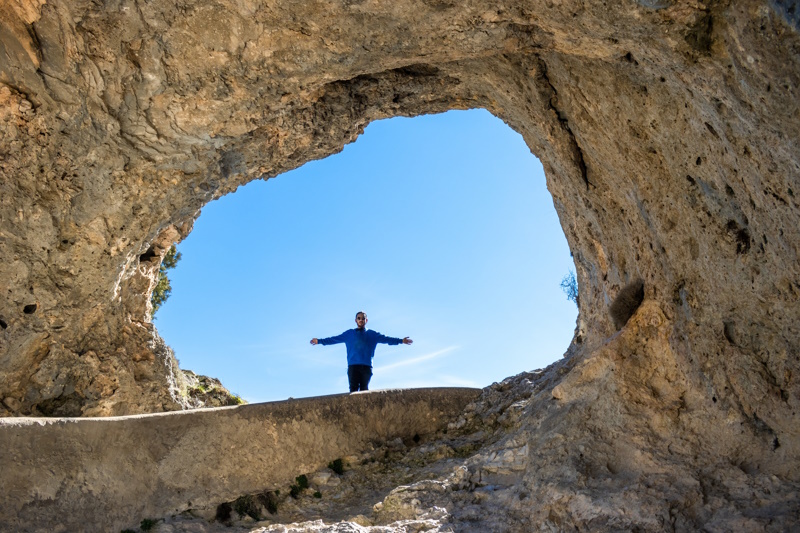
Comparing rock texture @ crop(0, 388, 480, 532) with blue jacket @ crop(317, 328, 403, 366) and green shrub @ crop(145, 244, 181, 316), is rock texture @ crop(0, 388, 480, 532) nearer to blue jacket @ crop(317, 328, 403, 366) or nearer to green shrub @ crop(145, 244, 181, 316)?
blue jacket @ crop(317, 328, 403, 366)

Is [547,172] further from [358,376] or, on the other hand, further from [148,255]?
[148,255]

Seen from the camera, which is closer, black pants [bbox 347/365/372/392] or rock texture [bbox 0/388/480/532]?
rock texture [bbox 0/388/480/532]

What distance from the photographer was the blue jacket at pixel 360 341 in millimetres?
8359

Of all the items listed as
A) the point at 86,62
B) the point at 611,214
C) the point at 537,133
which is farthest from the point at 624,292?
the point at 86,62

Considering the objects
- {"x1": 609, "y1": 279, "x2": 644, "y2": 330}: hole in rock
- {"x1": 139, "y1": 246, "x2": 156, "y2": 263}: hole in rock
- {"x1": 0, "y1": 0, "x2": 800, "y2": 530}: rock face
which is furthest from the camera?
{"x1": 139, "y1": 246, "x2": 156, "y2": 263}: hole in rock

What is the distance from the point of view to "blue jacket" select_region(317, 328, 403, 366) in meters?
8.36

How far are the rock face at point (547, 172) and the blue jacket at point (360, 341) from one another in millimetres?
2246

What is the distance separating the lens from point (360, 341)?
8.37m

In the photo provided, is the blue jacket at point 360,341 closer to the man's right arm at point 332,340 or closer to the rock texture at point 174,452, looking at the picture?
the man's right arm at point 332,340

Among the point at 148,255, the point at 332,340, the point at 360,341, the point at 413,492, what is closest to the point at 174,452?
the point at 413,492

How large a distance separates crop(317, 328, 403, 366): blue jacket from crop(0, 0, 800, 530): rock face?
2246 millimetres

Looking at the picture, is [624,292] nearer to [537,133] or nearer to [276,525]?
[537,133]

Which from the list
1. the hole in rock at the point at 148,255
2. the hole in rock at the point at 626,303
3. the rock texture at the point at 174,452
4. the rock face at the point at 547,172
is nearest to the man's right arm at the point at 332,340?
the rock texture at the point at 174,452

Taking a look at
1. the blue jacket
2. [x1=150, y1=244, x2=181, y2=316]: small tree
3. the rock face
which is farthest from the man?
[x1=150, y1=244, x2=181, y2=316]: small tree
